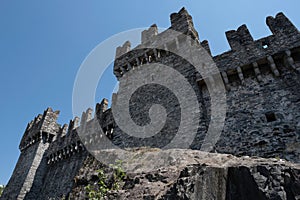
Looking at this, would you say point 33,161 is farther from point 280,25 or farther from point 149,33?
point 280,25

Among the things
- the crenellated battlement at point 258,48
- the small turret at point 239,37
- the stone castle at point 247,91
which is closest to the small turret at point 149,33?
the stone castle at point 247,91

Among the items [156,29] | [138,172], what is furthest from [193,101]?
[156,29]

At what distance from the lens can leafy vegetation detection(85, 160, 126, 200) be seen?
3.30 m

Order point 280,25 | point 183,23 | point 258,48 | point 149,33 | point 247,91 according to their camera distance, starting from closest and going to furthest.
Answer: point 247,91
point 258,48
point 280,25
point 183,23
point 149,33

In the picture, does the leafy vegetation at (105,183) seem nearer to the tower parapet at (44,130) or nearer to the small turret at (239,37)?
the small turret at (239,37)

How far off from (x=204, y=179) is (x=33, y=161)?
16.1 metres

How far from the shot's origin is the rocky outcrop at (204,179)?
81.7 inches

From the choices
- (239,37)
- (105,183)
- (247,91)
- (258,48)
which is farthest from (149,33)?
(105,183)

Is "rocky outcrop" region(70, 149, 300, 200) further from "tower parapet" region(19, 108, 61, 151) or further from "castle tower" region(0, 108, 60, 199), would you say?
"tower parapet" region(19, 108, 61, 151)

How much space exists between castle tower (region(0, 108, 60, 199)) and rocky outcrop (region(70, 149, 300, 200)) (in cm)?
1303

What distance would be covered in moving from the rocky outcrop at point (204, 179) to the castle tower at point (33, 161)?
13.0 metres

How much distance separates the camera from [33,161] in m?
15.0

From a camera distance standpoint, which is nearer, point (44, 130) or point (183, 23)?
point (183, 23)

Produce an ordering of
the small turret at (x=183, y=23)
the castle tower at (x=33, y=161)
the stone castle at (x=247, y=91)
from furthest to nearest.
→ the castle tower at (x=33, y=161) < the small turret at (x=183, y=23) < the stone castle at (x=247, y=91)
